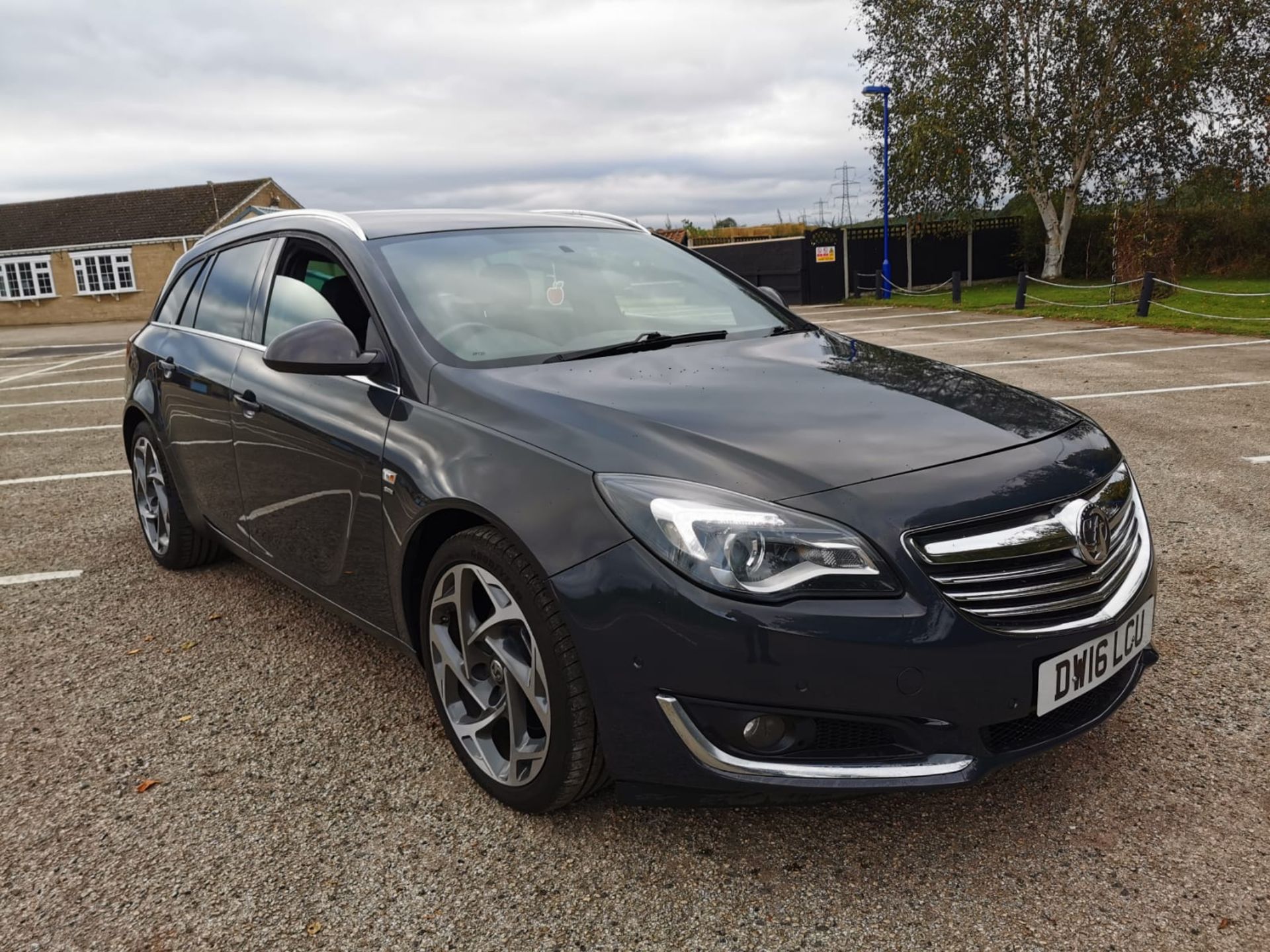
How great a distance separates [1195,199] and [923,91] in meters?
8.37

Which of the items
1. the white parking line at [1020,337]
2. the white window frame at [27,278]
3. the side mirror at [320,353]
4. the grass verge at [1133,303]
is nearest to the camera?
the side mirror at [320,353]

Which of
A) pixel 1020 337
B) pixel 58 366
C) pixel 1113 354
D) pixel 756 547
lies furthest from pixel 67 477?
pixel 58 366

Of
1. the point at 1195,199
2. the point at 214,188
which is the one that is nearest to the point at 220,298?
the point at 1195,199

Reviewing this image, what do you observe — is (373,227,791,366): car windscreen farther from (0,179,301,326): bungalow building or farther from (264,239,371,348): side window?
(0,179,301,326): bungalow building

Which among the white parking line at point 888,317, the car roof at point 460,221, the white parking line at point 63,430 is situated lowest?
the white parking line at point 63,430

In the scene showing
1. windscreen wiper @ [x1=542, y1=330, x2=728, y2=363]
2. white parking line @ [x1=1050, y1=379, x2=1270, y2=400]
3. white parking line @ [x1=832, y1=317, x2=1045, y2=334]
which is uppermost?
windscreen wiper @ [x1=542, y1=330, x2=728, y2=363]

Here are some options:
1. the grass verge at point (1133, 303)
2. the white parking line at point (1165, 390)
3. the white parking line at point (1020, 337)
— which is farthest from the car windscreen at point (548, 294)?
the grass verge at point (1133, 303)

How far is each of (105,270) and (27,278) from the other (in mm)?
4178

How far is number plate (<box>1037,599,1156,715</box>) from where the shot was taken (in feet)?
7.13

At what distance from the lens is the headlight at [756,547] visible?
207 cm

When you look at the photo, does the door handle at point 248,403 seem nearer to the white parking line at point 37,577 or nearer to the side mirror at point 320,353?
the side mirror at point 320,353

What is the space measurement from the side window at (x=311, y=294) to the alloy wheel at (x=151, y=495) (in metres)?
1.38

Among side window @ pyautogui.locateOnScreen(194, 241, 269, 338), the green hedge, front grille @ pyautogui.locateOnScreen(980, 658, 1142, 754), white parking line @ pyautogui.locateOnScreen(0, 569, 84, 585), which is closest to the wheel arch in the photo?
front grille @ pyautogui.locateOnScreen(980, 658, 1142, 754)

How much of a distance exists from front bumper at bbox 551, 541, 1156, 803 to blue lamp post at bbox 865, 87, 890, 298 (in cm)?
2554
